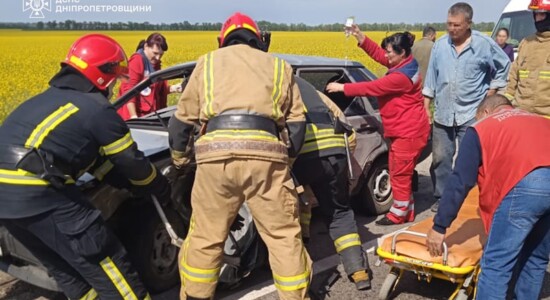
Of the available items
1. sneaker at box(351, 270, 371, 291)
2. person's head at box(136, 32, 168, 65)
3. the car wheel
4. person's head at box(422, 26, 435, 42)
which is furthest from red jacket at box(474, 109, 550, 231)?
person's head at box(422, 26, 435, 42)

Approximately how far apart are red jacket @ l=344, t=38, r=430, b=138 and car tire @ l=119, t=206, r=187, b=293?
2.03m

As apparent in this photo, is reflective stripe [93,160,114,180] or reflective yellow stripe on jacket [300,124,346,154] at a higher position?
reflective yellow stripe on jacket [300,124,346,154]

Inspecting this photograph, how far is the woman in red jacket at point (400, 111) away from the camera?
507cm

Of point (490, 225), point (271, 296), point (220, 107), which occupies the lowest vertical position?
point (271, 296)

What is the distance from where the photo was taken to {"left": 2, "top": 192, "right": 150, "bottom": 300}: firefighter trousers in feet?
9.70

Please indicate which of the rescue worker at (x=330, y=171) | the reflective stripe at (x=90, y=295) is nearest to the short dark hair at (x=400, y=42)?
the rescue worker at (x=330, y=171)

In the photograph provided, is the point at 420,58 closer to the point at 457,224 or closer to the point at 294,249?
the point at 457,224

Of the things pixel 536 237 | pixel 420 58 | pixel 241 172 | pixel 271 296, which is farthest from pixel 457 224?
pixel 420 58

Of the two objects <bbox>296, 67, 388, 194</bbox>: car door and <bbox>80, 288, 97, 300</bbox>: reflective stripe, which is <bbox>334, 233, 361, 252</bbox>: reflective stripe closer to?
<bbox>296, 67, 388, 194</bbox>: car door

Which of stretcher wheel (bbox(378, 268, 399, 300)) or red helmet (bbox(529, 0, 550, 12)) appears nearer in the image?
stretcher wheel (bbox(378, 268, 399, 300))

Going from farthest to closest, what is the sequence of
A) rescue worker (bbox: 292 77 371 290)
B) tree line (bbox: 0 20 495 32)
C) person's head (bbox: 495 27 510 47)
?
1. tree line (bbox: 0 20 495 32)
2. person's head (bbox: 495 27 510 47)
3. rescue worker (bbox: 292 77 371 290)

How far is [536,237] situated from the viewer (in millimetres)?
3277

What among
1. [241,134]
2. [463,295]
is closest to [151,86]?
[241,134]

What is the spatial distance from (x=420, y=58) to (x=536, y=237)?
585 centimetres
